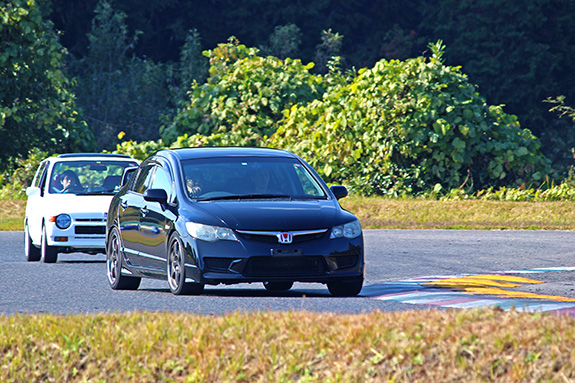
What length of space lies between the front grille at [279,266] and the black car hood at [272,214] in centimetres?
30

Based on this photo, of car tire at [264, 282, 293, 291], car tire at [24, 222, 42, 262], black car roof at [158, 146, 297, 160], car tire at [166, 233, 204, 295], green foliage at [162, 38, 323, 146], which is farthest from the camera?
green foliage at [162, 38, 323, 146]

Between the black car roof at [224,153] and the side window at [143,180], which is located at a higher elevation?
the black car roof at [224,153]

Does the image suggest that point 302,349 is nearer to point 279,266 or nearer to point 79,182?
point 279,266

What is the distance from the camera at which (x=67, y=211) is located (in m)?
16.2

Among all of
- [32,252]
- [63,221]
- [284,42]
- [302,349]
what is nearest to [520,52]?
[284,42]

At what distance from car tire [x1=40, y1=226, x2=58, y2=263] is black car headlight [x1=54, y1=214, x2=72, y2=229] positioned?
0.29 meters

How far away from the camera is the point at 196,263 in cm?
1072

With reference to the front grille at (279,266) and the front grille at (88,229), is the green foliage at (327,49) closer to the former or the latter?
the front grille at (88,229)

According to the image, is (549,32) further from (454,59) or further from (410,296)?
(410,296)

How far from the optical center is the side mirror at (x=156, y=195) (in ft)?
38.0

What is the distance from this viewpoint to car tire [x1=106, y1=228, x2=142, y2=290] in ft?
41.3

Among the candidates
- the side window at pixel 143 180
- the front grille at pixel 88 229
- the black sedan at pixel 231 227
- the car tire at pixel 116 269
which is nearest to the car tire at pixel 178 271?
the black sedan at pixel 231 227

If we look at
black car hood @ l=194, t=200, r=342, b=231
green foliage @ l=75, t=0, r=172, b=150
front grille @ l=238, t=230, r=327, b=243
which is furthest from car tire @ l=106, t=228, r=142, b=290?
green foliage @ l=75, t=0, r=172, b=150

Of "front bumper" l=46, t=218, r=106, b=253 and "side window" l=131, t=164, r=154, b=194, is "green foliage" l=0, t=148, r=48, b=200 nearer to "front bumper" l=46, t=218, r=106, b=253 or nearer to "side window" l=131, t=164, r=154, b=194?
"front bumper" l=46, t=218, r=106, b=253
